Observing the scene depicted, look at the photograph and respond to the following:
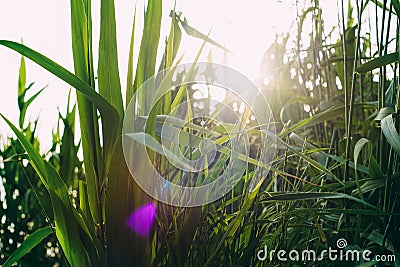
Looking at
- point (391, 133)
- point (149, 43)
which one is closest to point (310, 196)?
point (391, 133)

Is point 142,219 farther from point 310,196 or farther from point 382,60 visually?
point 382,60

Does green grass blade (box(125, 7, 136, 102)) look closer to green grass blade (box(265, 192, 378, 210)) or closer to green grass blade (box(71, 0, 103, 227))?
green grass blade (box(71, 0, 103, 227))

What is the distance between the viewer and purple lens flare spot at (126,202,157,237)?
0.48 m

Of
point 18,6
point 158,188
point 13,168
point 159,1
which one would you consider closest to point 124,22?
point 159,1

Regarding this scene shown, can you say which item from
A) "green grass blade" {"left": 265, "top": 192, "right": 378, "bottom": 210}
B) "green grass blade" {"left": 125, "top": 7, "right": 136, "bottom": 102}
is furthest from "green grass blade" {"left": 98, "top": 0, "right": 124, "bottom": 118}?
"green grass blade" {"left": 265, "top": 192, "right": 378, "bottom": 210}

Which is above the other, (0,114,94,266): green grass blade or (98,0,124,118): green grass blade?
(98,0,124,118): green grass blade

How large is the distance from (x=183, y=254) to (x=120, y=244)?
65mm

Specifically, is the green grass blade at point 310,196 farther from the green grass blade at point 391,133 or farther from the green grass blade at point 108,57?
the green grass blade at point 108,57

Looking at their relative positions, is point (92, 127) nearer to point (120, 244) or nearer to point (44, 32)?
point (120, 244)

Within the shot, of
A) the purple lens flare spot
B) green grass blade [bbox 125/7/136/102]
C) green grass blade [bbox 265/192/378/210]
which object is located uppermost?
green grass blade [bbox 125/7/136/102]

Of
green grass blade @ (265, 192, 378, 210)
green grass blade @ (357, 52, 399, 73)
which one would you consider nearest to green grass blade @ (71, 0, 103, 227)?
green grass blade @ (265, 192, 378, 210)

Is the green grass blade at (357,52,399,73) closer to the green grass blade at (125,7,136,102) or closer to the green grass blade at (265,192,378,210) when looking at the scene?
the green grass blade at (265,192,378,210)

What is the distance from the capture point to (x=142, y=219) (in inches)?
19.3

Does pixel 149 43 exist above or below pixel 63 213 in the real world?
above
